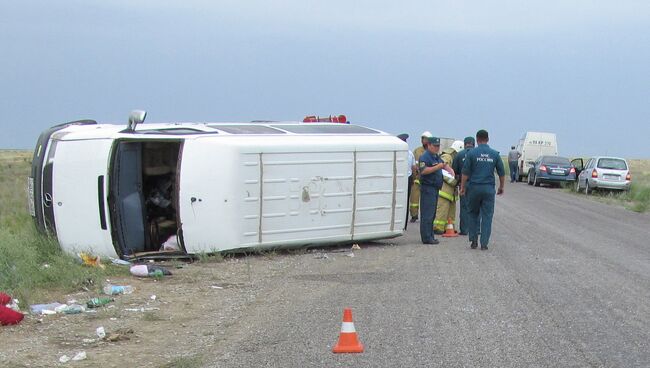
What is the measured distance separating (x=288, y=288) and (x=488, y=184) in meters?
4.80

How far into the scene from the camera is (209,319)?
843cm

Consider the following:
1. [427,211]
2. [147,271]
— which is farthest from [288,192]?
[427,211]

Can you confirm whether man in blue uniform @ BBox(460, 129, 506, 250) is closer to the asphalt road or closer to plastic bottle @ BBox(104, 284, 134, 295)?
the asphalt road

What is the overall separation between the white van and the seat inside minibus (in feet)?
0.05

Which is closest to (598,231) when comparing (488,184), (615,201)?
(488,184)

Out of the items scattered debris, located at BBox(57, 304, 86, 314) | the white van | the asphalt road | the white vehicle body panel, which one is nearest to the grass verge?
the white van

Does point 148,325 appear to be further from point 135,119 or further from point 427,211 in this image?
point 427,211

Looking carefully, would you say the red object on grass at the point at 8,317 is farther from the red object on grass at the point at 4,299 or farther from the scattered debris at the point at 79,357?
the scattered debris at the point at 79,357

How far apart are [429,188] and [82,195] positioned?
18.8 feet

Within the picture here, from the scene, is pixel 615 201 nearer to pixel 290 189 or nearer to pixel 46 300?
pixel 290 189

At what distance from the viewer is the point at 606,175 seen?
3378cm

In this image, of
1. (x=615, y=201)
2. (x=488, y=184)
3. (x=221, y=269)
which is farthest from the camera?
(x=615, y=201)

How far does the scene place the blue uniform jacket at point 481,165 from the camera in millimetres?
13664

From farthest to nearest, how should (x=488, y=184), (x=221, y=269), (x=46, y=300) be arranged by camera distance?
(x=488, y=184)
(x=221, y=269)
(x=46, y=300)
